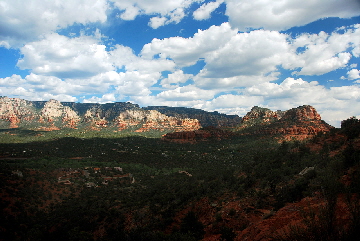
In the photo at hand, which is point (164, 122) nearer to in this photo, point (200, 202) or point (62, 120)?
point (62, 120)

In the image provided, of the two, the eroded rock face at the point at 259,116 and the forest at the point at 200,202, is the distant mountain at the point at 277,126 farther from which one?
the forest at the point at 200,202

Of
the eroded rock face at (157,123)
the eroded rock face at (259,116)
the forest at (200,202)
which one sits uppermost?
the eroded rock face at (259,116)

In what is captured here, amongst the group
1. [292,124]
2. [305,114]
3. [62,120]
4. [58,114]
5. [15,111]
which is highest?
[305,114]

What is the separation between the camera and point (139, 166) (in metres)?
56.3

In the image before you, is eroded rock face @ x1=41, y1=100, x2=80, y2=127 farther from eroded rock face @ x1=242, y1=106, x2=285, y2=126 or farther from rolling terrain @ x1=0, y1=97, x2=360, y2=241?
eroded rock face @ x1=242, y1=106, x2=285, y2=126

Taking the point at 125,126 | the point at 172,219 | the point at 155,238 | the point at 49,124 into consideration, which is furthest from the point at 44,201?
the point at 49,124

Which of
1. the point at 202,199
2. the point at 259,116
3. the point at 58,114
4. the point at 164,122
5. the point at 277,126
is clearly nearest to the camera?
the point at 202,199

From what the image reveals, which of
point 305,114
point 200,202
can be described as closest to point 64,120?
point 305,114

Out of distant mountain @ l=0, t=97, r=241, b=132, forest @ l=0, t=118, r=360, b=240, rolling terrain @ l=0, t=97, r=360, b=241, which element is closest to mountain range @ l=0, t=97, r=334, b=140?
distant mountain @ l=0, t=97, r=241, b=132

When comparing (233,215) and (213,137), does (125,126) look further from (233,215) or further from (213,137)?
(233,215)

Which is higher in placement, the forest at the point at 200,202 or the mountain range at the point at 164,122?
the mountain range at the point at 164,122

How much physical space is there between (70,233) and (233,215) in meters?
13.8

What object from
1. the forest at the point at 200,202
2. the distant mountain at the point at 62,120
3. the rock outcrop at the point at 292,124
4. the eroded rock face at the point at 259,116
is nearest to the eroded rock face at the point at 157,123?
the distant mountain at the point at 62,120

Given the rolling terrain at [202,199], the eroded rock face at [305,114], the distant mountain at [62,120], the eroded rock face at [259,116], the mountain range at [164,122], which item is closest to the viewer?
the rolling terrain at [202,199]
